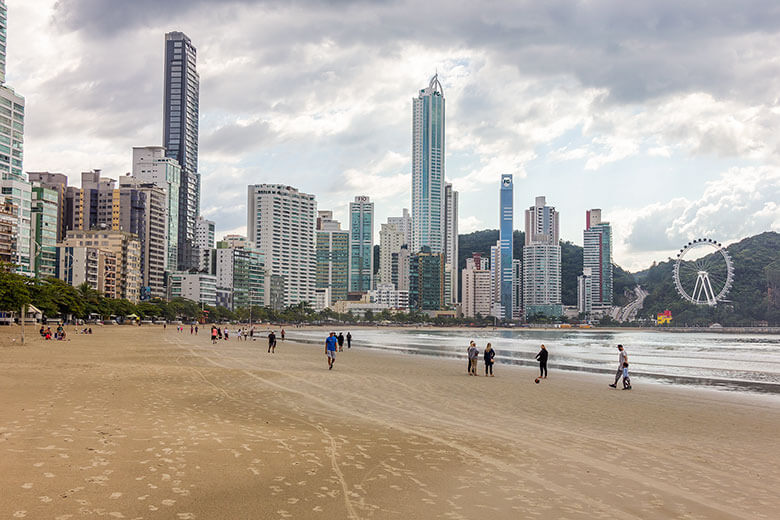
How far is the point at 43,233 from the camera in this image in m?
143

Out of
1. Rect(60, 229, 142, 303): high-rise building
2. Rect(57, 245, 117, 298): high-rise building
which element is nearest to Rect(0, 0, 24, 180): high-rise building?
Rect(57, 245, 117, 298): high-rise building

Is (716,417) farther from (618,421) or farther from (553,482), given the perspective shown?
(553,482)

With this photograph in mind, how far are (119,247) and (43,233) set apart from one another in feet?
96.7

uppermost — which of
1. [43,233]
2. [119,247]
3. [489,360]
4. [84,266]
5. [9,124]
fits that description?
[9,124]

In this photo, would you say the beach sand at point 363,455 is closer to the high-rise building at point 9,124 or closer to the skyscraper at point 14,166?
the skyscraper at point 14,166

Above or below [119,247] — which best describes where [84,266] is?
below

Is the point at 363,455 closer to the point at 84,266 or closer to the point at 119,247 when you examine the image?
the point at 84,266

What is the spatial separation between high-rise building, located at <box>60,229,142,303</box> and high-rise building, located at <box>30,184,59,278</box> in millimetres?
20845

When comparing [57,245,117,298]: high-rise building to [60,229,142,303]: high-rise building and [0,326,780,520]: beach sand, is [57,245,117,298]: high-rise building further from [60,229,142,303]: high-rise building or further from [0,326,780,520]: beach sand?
[0,326,780,520]: beach sand

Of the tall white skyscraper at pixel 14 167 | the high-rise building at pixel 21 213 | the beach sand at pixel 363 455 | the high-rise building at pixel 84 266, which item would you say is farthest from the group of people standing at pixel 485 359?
the high-rise building at pixel 84 266

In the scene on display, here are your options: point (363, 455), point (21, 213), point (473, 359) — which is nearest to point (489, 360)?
point (473, 359)

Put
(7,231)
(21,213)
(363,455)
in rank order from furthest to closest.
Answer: (21,213) < (7,231) < (363,455)

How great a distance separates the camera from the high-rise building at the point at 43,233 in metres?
139

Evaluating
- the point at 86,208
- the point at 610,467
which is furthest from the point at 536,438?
the point at 86,208
